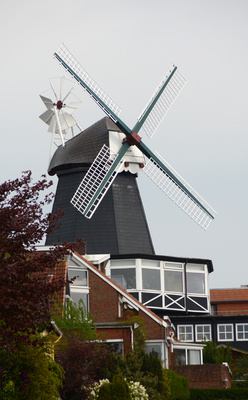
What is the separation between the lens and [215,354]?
44094mm

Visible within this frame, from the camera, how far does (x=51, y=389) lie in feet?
60.3

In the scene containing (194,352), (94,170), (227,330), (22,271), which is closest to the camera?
(22,271)

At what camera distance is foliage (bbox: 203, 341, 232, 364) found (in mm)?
43812

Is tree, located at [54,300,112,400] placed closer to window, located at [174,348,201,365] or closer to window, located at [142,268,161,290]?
window, located at [174,348,201,365]

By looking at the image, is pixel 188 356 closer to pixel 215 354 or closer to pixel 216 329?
pixel 215 354

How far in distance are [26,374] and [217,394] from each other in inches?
817

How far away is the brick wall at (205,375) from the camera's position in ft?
124

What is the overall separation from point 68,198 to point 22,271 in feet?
107

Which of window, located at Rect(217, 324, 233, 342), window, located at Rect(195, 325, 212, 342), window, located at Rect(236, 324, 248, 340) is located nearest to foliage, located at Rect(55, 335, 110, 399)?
window, located at Rect(195, 325, 212, 342)

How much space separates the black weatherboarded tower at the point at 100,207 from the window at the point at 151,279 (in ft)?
4.52

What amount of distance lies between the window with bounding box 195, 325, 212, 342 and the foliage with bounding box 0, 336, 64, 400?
3152 cm

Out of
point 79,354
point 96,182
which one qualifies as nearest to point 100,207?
point 96,182

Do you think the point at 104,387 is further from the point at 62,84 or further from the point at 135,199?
the point at 62,84

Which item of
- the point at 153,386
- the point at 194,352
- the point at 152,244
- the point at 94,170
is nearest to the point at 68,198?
the point at 94,170
